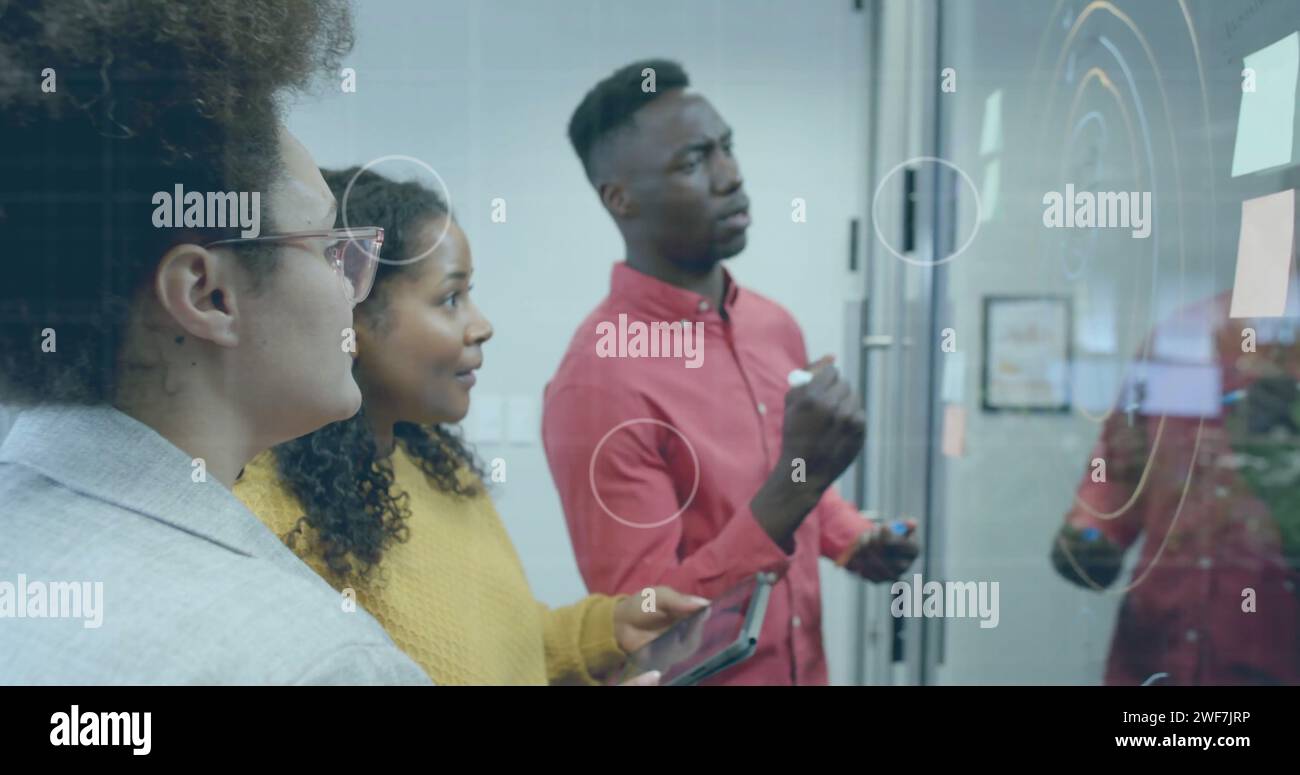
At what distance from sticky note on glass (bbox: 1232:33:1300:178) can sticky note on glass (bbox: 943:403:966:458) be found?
18.0 inches

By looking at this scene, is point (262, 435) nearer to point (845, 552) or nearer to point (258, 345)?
point (258, 345)

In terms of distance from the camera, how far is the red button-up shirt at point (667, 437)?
1384 mm

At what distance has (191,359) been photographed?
126 centimetres

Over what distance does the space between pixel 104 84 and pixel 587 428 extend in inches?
26.6

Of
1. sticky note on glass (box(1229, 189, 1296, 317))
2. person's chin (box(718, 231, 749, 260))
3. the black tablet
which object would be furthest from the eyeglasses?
sticky note on glass (box(1229, 189, 1296, 317))

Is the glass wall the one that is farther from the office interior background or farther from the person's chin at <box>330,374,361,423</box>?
the person's chin at <box>330,374,361,423</box>

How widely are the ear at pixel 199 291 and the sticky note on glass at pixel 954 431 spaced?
35.8 inches

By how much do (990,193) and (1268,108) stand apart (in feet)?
1.15

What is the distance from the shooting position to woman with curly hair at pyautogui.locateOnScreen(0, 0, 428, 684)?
1.21 meters

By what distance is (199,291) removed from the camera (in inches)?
49.6

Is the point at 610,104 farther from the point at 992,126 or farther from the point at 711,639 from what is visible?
the point at 711,639
